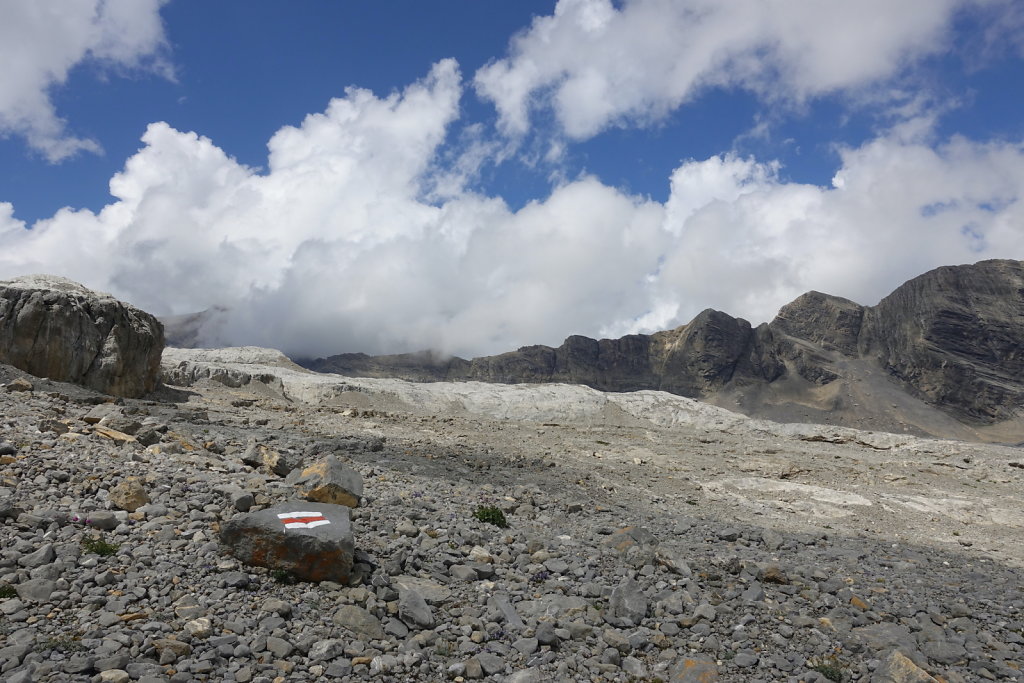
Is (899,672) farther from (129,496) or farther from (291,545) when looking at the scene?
(129,496)

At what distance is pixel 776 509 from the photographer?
2162cm

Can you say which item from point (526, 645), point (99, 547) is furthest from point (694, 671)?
point (99, 547)

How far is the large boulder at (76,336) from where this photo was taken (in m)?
30.4

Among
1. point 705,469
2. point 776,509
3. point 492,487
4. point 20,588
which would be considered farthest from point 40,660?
point 705,469

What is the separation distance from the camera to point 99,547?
8.07m

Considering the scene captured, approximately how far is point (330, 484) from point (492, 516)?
3261 millimetres

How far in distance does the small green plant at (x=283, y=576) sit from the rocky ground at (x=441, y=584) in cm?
→ 5

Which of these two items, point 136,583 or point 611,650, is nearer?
point 136,583

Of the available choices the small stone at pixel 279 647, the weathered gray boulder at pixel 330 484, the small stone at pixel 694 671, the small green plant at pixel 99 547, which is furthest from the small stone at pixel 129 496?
the small stone at pixel 694 671

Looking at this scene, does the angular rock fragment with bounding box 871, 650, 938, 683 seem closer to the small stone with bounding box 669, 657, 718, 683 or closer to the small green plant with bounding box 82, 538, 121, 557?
the small stone with bounding box 669, 657, 718, 683

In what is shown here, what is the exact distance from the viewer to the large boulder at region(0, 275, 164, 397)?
1195 inches

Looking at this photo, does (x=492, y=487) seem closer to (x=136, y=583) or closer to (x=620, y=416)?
(x=136, y=583)

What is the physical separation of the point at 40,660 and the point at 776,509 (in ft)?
68.0

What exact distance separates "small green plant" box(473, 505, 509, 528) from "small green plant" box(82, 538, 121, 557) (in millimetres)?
6122
